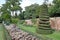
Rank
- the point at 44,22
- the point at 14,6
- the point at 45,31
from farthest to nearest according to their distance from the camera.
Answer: the point at 14,6, the point at 44,22, the point at 45,31

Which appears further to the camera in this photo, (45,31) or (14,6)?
(14,6)

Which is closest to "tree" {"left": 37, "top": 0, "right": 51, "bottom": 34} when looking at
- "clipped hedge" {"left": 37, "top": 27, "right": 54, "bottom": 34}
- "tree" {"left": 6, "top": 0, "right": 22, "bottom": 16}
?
"clipped hedge" {"left": 37, "top": 27, "right": 54, "bottom": 34}

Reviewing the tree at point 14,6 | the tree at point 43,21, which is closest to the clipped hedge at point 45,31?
the tree at point 43,21

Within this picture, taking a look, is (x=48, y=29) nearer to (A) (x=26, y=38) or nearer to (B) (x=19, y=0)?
(A) (x=26, y=38)

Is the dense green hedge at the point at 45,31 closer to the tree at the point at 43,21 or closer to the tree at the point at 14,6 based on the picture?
the tree at the point at 43,21

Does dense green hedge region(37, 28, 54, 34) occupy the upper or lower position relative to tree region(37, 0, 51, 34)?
lower

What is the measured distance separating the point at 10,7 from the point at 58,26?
52.4ft

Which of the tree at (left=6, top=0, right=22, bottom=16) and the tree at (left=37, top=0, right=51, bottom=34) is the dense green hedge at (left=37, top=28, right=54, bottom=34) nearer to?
the tree at (left=37, top=0, right=51, bottom=34)

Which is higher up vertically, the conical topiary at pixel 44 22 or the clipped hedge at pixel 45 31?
the conical topiary at pixel 44 22

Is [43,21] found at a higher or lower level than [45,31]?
higher

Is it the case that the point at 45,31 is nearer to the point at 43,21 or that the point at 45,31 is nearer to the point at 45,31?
the point at 45,31

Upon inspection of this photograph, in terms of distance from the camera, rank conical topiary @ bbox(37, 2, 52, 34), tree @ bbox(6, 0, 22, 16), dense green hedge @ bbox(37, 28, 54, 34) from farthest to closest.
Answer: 1. tree @ bbox(6, 0, 22, 16)
2. conical topiary @ bbox(37, 2, 52, 34)
3. dense green hedge @ bbox(37, 28, 54, 34)

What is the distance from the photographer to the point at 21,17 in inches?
1017

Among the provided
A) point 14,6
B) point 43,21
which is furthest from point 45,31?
point 14,6
